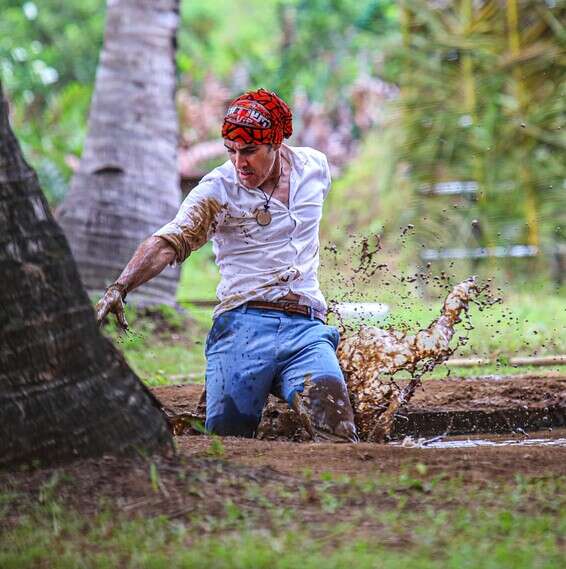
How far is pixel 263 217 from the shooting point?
5.97 metres

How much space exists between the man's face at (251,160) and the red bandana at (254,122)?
1.2 inches

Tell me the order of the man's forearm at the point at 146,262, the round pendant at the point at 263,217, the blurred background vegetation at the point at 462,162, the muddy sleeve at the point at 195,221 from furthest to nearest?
the blurred background vegetation at the point at 462,162
the round pendant at the point at 263,217
the muddy sleeve at the point at 195,221
the man's forearm at the point at 146,262

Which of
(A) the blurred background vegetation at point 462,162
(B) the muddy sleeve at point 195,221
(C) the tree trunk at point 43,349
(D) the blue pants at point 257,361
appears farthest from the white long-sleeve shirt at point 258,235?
(A) the blurred background vegetation at point 462,162

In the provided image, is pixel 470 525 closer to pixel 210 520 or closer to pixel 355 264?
pixel 210 520

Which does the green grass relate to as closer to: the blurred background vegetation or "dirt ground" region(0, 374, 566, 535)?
"dirt ground" region(0, 374, 566, 535)

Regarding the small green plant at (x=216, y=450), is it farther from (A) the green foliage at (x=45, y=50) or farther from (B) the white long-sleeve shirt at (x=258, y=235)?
(A) the green foliage at (x=45, y=50)

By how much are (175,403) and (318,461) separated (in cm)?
267

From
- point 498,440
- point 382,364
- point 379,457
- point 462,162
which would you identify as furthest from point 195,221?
point 462,162

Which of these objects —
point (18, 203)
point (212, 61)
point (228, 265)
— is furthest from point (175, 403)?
point (212, 61)

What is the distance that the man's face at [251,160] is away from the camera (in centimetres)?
583

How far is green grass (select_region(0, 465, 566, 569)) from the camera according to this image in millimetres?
3383

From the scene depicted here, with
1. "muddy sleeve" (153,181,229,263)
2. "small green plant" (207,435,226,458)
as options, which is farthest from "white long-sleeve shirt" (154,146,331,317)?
"small green plant" (207,435,226,458)

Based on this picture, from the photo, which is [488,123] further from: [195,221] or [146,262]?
[146,262]

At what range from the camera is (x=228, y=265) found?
6105 millimetres
